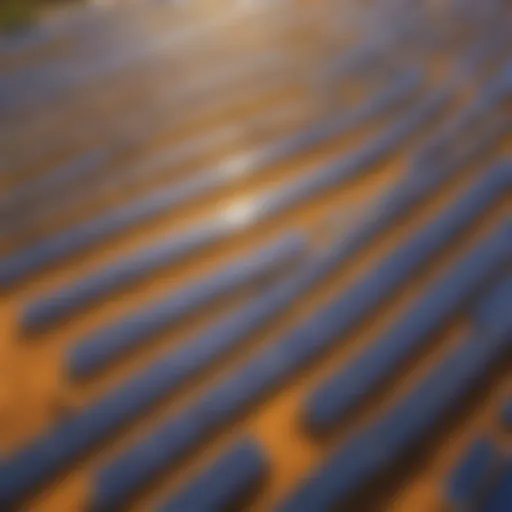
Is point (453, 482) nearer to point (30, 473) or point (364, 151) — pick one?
point (30, 473)

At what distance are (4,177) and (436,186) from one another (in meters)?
0.55

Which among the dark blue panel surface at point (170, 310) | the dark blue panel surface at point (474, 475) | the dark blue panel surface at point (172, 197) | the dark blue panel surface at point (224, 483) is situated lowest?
the dark blue panel surface at point (474, 475)

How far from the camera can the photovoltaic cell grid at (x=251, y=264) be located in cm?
71

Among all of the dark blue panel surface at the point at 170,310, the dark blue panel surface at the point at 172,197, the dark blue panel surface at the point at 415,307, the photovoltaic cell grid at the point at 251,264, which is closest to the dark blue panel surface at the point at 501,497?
the photovoltaic cell grid at the point at 251,264

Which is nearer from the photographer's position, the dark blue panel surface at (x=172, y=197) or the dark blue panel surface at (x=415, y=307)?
Answer: the dark blue panel surface at (x=415, y=307)

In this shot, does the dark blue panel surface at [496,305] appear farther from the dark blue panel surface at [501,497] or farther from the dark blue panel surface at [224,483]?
the dark blue panel surface at [224,483]

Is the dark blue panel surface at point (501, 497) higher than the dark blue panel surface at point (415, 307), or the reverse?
the dark blue panel surface at point (415, 307)

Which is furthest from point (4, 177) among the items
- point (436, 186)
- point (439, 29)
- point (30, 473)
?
point (439, 29)

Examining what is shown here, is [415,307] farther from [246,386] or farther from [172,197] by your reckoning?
[172,197]

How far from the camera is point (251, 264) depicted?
0.90 metres

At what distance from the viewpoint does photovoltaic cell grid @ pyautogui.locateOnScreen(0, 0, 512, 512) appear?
0.71 metres

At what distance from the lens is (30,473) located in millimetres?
684

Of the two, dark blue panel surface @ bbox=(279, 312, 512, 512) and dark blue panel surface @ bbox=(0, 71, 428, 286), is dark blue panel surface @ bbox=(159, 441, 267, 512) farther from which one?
dark blue panel surface @ bbox=(0, 71, 428, 286)

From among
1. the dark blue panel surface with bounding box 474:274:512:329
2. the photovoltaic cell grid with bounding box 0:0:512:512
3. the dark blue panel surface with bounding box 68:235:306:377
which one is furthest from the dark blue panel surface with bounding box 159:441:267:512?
the dark blue panel surface with bounding box 474:274:512:329
